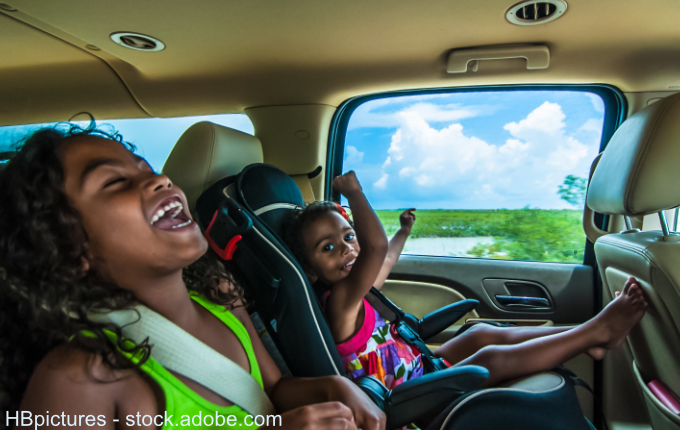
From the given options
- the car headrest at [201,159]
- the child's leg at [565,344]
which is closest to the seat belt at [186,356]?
the car headrest at [201,159]

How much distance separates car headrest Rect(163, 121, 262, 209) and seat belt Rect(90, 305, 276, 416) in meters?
0.49

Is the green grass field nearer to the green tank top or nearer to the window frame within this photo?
the window frame

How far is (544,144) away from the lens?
1959 mm

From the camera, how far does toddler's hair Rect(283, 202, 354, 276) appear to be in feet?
4.54

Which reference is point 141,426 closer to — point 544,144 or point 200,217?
point 200,217

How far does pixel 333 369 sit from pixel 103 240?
0.64 m

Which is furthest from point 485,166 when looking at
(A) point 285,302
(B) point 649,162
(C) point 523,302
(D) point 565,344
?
(A) point 285,302

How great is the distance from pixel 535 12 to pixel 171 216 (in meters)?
1.36

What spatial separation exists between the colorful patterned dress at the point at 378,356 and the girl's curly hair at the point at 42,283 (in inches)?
29.7

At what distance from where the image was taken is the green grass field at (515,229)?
2062mm

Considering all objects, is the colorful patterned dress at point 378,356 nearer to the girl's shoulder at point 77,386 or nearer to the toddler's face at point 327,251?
the toddler's face at point 327,251

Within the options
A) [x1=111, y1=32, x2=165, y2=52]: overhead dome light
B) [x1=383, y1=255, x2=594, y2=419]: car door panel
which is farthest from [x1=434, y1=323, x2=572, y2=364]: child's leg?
[x1=111, y1=32, x2=165, y2=52]: overhead dome light

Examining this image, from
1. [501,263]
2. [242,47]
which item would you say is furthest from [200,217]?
[501,263]

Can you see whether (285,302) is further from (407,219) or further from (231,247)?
(407,219)
